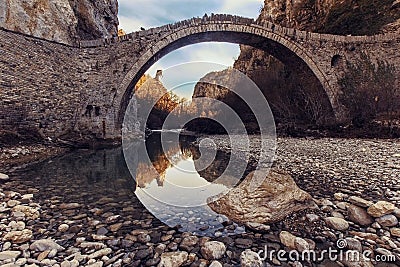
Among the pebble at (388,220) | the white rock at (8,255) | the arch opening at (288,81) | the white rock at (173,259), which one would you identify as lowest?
the white rock at (8,255)

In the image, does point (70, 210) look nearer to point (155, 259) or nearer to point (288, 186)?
point (155, 259)

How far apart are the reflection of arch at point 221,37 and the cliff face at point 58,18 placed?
4197mm

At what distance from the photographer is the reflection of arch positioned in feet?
41.4

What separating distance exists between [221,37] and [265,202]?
13.4 metres

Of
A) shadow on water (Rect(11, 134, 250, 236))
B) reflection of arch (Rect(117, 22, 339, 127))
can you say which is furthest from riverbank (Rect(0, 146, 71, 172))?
reflection of arch (Rect(117, 22, 339, 127))

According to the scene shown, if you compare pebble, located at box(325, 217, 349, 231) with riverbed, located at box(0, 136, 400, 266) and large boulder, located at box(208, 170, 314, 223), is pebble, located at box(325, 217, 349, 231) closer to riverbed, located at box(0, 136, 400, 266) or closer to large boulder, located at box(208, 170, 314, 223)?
riverbed, located at box(0, 136, 400, 266)

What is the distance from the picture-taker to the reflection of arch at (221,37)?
12.6m

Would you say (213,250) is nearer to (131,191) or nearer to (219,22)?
(131,191)

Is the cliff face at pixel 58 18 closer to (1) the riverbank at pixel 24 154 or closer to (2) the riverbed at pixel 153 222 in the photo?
(1) the riverbank at pixel 24 154

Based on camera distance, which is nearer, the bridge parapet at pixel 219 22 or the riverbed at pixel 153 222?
the riverbed at pixel 153 222

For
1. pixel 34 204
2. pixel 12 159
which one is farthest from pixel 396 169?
pixel 12 159

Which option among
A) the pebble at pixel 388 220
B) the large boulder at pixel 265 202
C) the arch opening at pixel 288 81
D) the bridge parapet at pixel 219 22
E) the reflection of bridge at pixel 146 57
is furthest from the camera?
the bridge parapet at pixel 219 22

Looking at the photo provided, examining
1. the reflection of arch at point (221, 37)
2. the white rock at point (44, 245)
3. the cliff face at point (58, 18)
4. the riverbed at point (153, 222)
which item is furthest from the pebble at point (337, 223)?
the cliff face at point (58, 18)

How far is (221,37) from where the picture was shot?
13742mm
